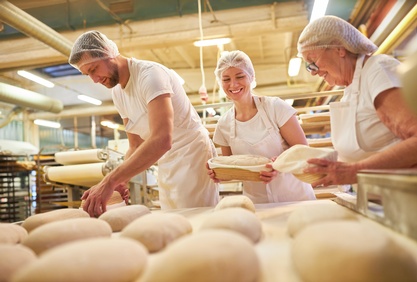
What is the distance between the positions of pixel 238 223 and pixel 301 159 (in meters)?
0.54

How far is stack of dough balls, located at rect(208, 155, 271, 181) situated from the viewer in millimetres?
1527

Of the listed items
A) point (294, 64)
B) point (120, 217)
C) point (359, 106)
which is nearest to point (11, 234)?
point (120, 217)

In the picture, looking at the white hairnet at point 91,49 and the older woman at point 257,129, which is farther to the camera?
the older woman at point 257,129

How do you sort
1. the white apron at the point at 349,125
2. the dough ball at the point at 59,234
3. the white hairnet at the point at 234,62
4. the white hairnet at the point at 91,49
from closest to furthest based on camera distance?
the dough ball at the point at 59,234
the white apron at the point at 349,125
the white hairnet at the point at 91,49
the white hairnet at the point at 234,62

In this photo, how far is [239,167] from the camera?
5.04 feet

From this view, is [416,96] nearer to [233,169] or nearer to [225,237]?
[225,237]

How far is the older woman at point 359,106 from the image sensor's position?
3.93ft

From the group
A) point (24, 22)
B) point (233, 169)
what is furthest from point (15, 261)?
point (24, 22)

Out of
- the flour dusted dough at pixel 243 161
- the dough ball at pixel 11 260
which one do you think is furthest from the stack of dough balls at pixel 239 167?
the dough ball at pixel 11 260

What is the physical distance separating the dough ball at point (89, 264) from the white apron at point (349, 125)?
1132 millimetres

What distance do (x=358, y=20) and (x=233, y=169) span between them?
3.53m

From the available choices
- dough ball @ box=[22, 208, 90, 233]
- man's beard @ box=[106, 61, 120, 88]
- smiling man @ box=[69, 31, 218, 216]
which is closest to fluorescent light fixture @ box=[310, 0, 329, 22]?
smiling man @ box=[69, 31, 218, 216]

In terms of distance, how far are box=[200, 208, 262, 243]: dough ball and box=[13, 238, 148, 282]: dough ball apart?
0.28 m

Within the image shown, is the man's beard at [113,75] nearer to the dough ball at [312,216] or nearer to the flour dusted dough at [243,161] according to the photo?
the flour dusted dough at [243,161]
